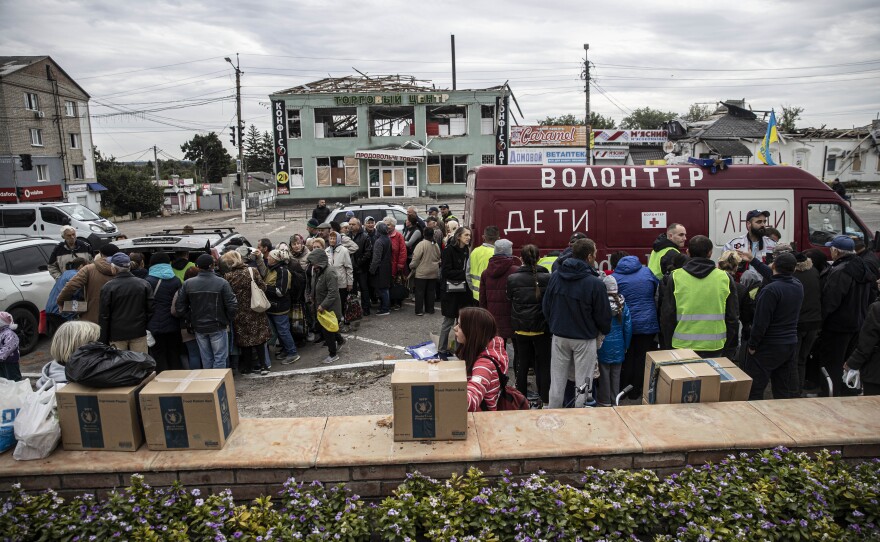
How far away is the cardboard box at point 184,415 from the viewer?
3.51 metres

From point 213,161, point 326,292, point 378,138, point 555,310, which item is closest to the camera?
point 555,310

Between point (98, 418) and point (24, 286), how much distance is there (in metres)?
7.27

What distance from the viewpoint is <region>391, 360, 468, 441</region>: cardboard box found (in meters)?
3.50

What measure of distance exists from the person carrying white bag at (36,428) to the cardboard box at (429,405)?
7.19 feet

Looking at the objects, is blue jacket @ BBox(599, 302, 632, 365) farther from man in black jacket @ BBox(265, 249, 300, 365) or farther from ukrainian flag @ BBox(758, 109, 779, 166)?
ukrainian flag @ BBox(758, 109, 779, 166)

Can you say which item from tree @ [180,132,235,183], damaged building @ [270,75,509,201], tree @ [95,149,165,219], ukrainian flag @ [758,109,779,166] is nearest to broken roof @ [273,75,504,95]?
damaged building @ [270,75,509,201]

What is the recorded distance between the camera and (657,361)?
14.4ft

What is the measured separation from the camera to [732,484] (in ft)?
10.8

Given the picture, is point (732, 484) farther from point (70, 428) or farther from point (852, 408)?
point (70, 428)

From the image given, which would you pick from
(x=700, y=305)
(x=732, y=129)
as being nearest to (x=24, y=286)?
(x=700, y=305)

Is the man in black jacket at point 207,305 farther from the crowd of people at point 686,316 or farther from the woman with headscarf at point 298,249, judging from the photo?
the crowd of people at point 686,316

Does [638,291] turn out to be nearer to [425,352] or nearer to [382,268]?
[425,352]

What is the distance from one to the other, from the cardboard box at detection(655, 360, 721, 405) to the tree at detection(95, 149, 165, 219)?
45903 millimetres

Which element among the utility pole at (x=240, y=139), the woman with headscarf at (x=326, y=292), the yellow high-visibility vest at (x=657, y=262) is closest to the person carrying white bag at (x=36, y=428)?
the woman with headscarf at (x=326, y=292)
